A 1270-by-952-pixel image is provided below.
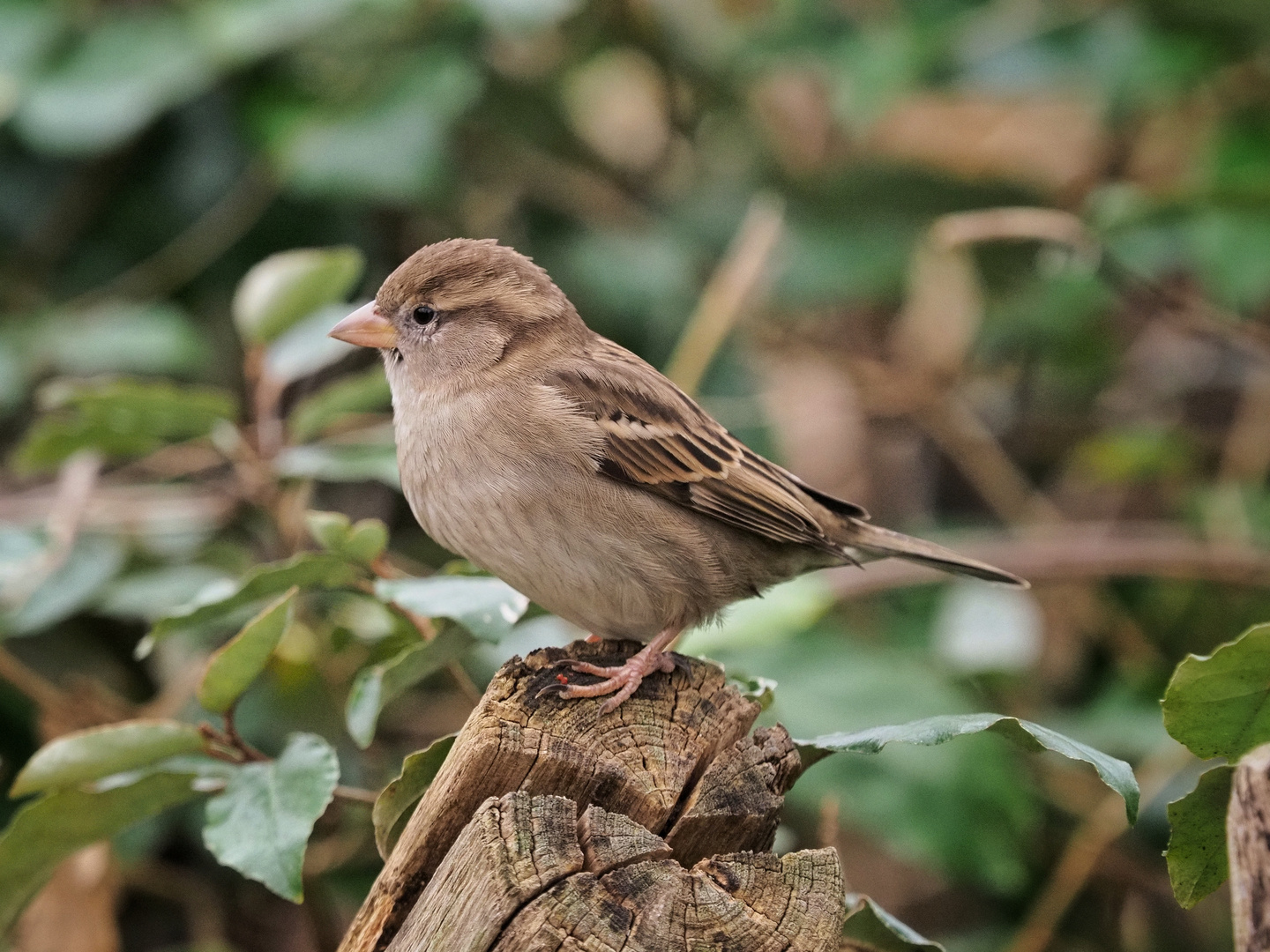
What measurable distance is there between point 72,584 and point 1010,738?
2016mm

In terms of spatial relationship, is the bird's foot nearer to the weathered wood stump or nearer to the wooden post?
the weathered wood stump

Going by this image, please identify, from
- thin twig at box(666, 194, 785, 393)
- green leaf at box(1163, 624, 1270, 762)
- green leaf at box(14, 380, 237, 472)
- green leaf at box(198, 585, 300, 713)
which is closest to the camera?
green leaf at box(1163, 624, 1270, 762)

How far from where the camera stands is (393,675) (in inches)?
83.4

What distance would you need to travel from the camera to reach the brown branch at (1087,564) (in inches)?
151

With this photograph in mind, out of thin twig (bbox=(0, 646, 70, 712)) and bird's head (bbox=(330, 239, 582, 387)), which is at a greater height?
bird's head (bbox=(330, 239, 582, 387))

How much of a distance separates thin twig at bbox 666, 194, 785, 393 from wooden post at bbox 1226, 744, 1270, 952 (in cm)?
290

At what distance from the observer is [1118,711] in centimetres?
385

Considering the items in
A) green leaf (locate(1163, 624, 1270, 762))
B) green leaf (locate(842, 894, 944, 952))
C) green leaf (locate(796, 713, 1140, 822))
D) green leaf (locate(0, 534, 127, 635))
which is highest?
green leaf (locate(1163, 624, 1270, 762))

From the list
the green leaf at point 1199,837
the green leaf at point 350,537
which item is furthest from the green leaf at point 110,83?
the green leaf at point 1199,837

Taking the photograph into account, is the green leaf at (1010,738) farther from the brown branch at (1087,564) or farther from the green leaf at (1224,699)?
the brown branch at (1087,564)

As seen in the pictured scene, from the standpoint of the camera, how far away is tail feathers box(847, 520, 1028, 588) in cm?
280

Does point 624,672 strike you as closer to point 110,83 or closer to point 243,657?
point 243,657

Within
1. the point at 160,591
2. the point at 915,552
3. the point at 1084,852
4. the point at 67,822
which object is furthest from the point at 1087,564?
the point at 67,822

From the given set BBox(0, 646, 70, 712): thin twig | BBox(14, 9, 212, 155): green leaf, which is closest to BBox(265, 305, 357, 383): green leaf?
BBox(0, 646, 70, 712): thin twig
